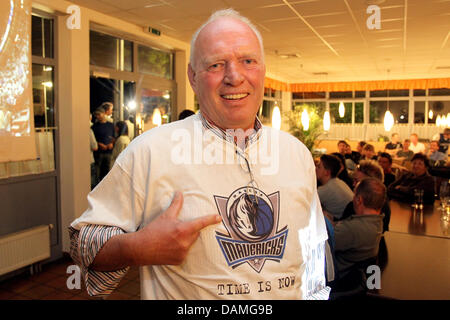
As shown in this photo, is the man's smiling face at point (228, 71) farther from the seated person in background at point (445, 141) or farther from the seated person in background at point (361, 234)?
the seated person in background at point (445, 141)

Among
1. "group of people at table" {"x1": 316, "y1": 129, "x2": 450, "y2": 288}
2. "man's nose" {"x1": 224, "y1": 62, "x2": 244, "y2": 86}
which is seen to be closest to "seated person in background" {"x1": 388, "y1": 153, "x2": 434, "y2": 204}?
"group of people at table" {"x1": 316, "y1": 129, "x2": 450, "y2": 288}

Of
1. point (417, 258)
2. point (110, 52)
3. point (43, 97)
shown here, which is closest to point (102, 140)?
point (43, 97)

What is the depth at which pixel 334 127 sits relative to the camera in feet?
38.2

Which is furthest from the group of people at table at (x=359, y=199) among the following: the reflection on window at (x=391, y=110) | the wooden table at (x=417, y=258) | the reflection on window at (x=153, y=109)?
the reflection on window at (x=391, y=110)

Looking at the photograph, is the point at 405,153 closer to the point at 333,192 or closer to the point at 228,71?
the point at 333,192

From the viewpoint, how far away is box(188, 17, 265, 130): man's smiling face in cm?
85

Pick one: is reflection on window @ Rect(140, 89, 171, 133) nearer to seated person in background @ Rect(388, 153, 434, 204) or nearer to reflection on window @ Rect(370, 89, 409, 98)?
seated person in background @ Rect(388, 153, 434, 204)

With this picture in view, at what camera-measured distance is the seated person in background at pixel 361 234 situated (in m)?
2.35

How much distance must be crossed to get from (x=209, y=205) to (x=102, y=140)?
407cm

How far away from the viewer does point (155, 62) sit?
5.52 meters

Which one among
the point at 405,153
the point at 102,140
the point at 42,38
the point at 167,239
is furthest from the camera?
the point at 405,153
